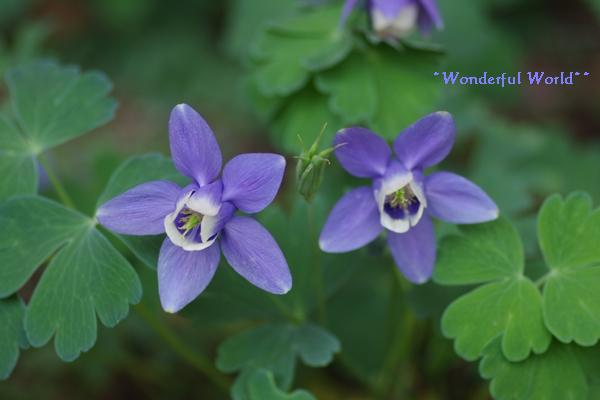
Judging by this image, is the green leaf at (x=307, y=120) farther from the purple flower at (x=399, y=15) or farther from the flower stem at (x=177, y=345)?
the flower stem at (x=177, y=345)

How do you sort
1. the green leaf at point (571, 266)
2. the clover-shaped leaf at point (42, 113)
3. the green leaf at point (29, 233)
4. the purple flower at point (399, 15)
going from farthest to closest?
1. the purple flower at point (399, 15)
2. the clover-shaped leaf at point (42, 113)
3. the green leaf at point (29, 233)
4. the green leaf at point (571, 266)

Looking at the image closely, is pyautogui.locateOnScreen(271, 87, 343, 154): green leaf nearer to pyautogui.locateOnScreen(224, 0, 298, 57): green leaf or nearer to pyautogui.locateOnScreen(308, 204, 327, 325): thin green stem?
pyautogui.locateOnScreen(308, 204, 327, 325): thin green stem

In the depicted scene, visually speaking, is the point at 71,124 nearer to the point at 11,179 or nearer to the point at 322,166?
the point at 11,179

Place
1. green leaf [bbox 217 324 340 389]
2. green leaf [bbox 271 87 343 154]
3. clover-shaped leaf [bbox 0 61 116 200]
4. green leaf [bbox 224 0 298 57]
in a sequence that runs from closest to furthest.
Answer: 1. green leaf [bbox 217 324 340 389]
2. clover-shaped leaf [bbox 0 61 116 200]
3. green leaf [bbox 271 87 343 154]
4. green leaf [bbox 224 0 298 57]

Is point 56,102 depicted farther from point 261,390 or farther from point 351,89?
→ point 261,390

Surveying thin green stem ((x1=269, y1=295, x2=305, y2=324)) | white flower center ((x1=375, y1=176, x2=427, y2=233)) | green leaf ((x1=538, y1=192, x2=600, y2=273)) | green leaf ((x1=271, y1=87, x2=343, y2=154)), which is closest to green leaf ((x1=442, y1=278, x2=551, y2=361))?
green leaf ((x1=538, y1=192, x2=600, y2=273))

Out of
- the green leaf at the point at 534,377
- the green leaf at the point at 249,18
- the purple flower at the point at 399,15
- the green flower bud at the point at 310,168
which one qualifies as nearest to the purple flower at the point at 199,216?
the green flower bud at the point at 310,168
